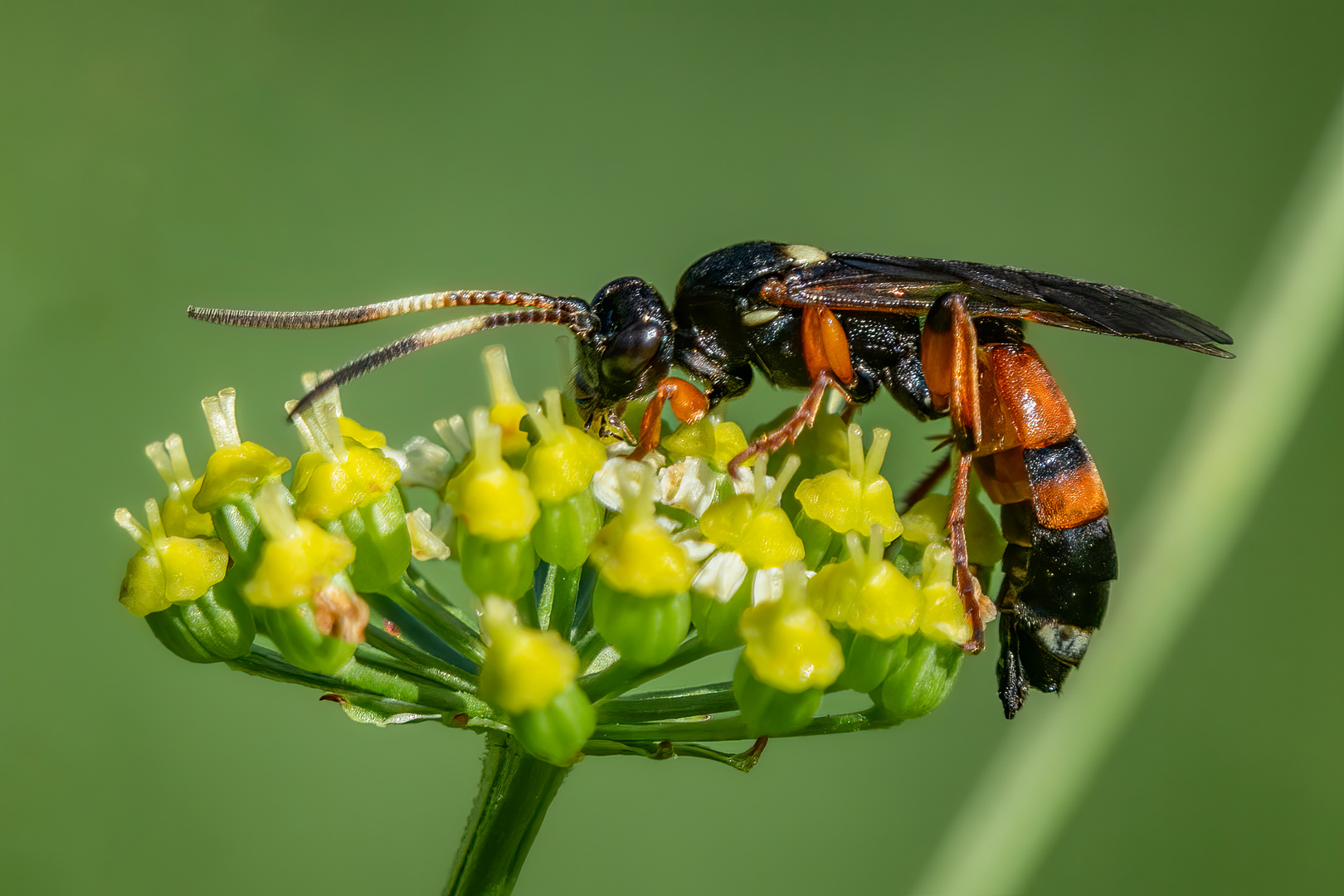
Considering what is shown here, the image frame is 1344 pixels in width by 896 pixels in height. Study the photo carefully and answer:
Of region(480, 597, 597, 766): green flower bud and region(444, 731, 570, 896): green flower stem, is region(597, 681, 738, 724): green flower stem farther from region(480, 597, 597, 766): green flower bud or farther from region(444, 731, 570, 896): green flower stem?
region(480, 597, 597, 766): green flower bud

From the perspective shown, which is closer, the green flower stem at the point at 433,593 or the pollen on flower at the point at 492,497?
the pollen on flower at the point at 492,497

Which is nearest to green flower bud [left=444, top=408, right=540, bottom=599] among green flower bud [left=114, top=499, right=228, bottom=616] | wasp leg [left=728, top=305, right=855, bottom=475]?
green flower bud [left=114, top=499, right=228, bottom=616]

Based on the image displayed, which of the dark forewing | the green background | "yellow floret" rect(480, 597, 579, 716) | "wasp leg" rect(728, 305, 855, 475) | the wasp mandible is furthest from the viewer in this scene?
the green background

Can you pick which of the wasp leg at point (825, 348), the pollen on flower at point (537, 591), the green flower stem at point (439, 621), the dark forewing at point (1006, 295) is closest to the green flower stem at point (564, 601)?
the pollen on flower at point (537, 591)

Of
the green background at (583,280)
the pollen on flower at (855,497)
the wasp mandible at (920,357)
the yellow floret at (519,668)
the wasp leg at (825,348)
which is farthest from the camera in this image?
the green background at (583,280)

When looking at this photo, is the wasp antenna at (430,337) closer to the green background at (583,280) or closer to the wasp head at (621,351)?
the wasp head at (621,351)

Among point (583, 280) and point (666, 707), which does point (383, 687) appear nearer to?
point (666, 707)

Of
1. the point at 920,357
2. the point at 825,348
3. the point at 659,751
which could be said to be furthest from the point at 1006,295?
the point at 659,751
